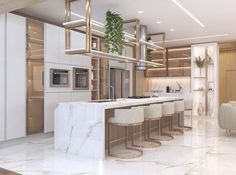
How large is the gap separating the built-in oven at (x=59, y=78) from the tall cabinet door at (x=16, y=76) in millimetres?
753

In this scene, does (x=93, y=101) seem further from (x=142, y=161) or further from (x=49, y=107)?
(x=142, y=161)

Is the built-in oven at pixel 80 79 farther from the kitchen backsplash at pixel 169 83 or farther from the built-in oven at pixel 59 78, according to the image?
the kitchen backsplash at pixel 169 83

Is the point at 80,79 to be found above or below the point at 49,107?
above

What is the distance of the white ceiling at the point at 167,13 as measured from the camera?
5086mm

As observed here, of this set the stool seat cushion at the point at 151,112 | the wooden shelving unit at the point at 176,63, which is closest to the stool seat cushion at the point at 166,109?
the stool seat cushion at the point at 151,112

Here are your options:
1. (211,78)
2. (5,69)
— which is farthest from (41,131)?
(211,78)

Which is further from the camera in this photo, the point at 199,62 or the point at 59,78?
the point at 199,62

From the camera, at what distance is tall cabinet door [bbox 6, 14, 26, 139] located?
5.00 metres

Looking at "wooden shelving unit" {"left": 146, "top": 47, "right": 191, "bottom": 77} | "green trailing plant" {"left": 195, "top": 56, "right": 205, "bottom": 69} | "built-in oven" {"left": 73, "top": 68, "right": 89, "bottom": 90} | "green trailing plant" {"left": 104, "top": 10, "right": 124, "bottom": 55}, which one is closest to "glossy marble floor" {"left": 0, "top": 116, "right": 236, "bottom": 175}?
"built-in oven" {"left": 73, "top": 68, "right": 89, "bottom": 90}

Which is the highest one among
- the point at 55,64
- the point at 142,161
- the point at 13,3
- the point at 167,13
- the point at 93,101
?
the point at 167,13

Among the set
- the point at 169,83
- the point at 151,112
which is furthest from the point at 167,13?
the point at 169,83

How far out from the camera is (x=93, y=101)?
17.1ft

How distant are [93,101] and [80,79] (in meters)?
1.77

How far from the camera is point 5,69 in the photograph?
493cm
